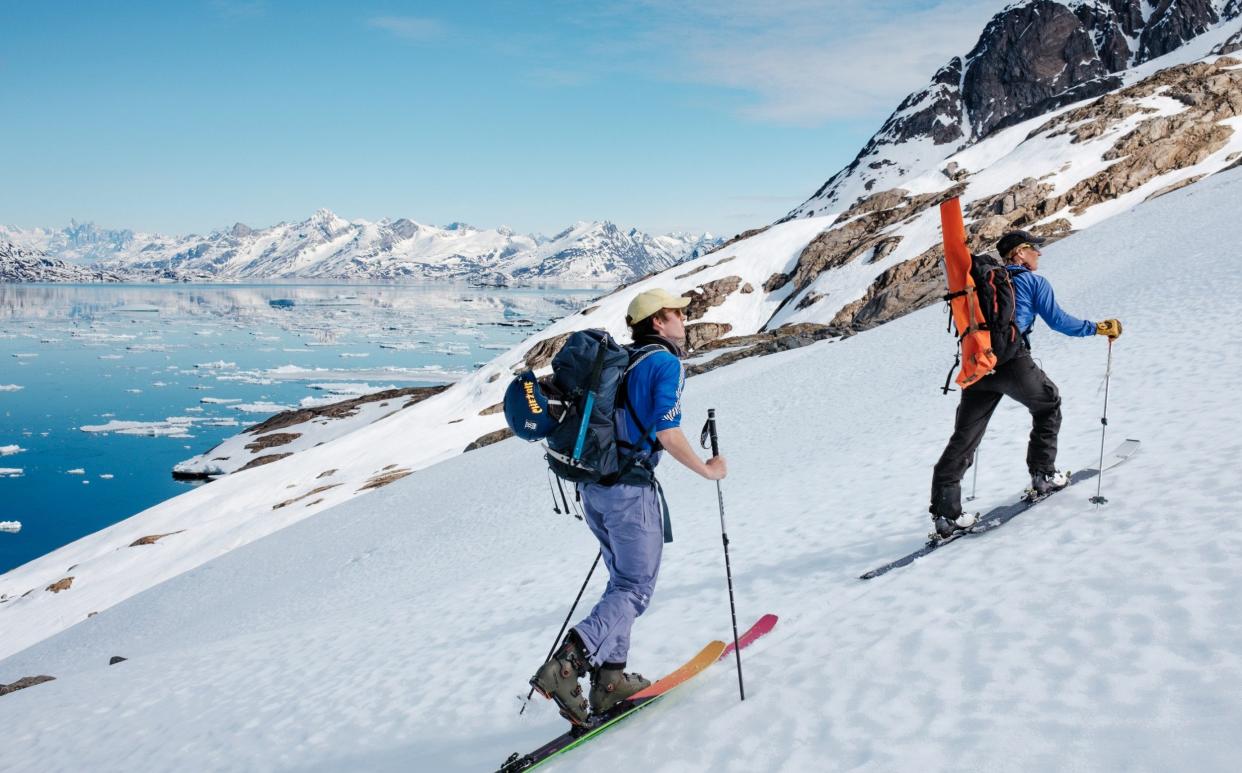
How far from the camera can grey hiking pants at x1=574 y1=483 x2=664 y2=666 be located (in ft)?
16.3

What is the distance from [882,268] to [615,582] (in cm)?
5613

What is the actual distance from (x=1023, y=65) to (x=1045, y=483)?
211 m

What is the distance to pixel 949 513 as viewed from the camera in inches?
292

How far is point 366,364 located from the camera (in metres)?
97.4

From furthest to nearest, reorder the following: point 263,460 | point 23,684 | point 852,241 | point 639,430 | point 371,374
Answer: point 371,374, point 852,241, point 263,460, point 23,684, point 639,430

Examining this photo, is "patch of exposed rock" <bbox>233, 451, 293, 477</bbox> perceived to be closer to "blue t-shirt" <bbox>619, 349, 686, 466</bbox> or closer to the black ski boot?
the black ski boot

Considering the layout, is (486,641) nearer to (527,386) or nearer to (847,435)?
(527,386)

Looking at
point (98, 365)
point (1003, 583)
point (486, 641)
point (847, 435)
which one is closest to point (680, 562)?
point (486, 641)

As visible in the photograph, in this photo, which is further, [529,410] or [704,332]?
[704,332]

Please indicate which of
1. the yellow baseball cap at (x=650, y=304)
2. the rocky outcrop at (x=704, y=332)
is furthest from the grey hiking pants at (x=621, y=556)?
the rocky outcrop at (x=704, y=332)

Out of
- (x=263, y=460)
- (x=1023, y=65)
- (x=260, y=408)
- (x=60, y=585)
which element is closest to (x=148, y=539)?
(x=60, y=585)

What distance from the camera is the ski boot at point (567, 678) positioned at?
4.80 metres

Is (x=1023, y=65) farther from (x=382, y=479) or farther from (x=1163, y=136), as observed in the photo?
(x=382, y=479)

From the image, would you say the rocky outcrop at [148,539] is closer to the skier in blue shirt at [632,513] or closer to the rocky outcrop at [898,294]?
the skier in blue shirt at [632,513]
